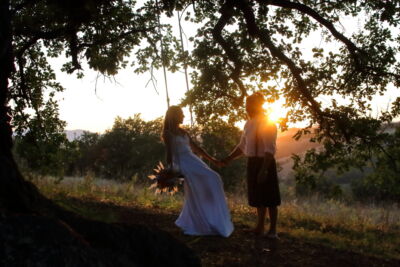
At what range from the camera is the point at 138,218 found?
865cm

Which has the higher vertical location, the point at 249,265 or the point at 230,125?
the point at 230,125

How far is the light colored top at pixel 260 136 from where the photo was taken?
714 cm

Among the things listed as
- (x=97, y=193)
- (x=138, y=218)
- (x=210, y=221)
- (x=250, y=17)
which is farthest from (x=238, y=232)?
(x=97, y=193)

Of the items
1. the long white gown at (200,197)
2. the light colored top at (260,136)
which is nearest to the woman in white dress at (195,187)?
the long white gown at (200,197)

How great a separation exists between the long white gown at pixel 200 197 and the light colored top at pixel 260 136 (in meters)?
0.72

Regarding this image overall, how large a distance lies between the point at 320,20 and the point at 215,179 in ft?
11.9

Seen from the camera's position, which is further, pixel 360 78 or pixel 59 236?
pixel 360 78

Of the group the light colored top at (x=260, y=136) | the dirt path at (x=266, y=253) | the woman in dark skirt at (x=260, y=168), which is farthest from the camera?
the woman in dark skirt at (x=260, y=168)

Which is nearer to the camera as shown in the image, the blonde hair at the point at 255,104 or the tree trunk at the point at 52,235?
the tree trunk at the point at 52,235

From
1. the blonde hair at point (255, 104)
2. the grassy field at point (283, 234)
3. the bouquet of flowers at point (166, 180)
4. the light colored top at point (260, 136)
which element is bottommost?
the grassy field at point (283, 234)

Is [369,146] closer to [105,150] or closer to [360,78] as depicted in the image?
[360,78]

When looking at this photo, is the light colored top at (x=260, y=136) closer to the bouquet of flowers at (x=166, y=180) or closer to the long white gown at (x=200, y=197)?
the long white gown at (x=200, y=197)

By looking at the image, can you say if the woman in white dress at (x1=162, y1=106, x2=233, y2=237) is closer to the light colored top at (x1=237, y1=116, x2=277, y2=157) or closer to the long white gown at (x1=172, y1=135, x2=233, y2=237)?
the long white gown at (x1=172, y1=135, x2=233, y2=237)

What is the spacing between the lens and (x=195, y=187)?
7555 millimetres
